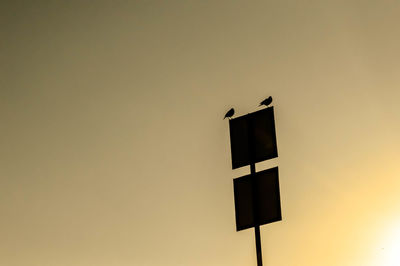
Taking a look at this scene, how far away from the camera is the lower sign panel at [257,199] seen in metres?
1.94

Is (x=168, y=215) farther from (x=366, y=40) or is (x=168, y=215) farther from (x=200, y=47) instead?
(x=366, y=40)

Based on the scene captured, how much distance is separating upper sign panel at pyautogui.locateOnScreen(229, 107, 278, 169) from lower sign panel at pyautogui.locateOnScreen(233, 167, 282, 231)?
0.06 m

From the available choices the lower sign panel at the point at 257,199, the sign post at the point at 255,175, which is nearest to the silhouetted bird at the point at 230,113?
the sign post at the point at 255,175

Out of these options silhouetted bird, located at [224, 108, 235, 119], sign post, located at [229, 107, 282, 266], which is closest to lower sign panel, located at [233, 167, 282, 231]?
sign post, located at [229, 107, 282, 266]

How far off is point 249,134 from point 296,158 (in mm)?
167

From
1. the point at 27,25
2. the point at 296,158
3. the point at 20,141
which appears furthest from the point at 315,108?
the point at 27,25

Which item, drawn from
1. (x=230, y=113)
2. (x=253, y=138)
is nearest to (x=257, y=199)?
(x=253, y=138)

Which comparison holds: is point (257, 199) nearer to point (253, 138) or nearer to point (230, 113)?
point (253, 138)

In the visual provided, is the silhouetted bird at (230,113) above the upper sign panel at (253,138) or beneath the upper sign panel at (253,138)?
above

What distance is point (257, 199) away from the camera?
1.98 meters

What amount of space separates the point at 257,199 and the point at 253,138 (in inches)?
7.9

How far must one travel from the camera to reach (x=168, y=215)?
2.13 metres

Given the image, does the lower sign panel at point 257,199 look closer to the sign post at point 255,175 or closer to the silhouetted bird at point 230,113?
the sign post at point 255,175

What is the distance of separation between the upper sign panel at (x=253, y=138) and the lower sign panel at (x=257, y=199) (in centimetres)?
6
